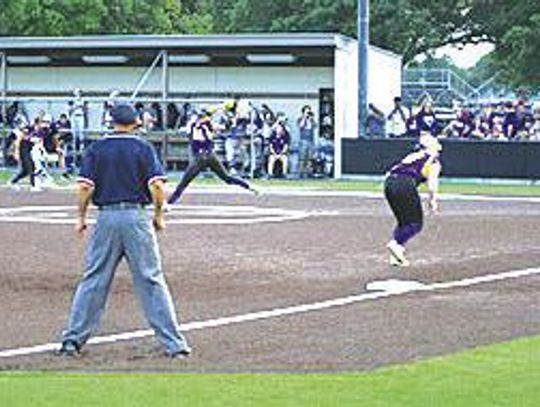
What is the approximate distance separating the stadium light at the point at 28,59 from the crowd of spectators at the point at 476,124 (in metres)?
11.7

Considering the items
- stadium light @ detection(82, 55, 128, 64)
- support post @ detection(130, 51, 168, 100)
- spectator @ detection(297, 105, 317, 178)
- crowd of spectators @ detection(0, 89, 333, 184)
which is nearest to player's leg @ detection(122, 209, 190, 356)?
crowd of spectators @ detection(0, 89, 333, 184)

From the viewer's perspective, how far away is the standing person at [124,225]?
11.2m

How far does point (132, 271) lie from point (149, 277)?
5.9 inches

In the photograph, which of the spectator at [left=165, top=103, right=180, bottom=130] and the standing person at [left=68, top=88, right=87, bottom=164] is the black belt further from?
the spectator at [left=165, top=103, right=180, bottom=130]

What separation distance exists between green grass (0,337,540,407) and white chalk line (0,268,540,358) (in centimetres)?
138

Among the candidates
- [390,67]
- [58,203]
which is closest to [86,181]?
[58,203]

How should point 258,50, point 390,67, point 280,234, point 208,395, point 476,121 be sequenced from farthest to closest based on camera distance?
point 390,67, point 258,50, point 476,121, point 280,234, point 208,395

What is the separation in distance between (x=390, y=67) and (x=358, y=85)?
7.45 m

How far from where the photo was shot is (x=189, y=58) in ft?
156

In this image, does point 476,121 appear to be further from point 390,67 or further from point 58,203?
point 58,203

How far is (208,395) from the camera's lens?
9359mm

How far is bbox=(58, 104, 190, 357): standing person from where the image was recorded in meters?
11.2

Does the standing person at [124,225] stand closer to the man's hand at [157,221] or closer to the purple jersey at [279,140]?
the man's hand at [157,221]

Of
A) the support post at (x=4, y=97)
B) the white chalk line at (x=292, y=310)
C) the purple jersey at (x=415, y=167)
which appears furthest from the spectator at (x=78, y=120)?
the white chalk line at (x=292, y=310)
